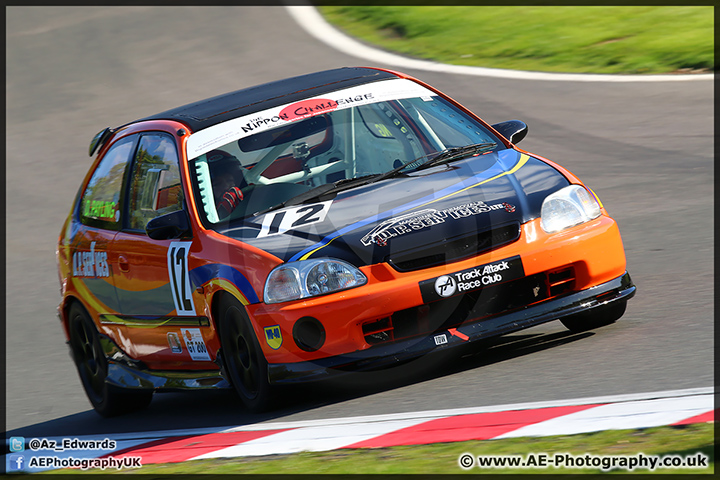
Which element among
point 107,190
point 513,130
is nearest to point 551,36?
point 513,130

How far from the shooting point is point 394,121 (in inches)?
254

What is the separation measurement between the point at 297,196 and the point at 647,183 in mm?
5016

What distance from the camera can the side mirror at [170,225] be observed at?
5758 mm

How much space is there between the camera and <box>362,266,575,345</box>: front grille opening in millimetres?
5086

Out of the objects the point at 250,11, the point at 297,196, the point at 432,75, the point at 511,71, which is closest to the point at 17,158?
the point at 432,75

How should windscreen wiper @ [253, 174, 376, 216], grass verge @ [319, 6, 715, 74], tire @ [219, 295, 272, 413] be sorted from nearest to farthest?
tire @ [219, 295, 272, 413]
windscreen wiper @ [253, 174, 376, 216]
grass verge @ [319, 6, 715, 74]

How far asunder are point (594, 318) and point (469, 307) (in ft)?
3.49

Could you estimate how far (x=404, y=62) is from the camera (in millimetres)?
16891

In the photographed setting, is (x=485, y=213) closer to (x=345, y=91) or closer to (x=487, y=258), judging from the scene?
(x=487, y=258)

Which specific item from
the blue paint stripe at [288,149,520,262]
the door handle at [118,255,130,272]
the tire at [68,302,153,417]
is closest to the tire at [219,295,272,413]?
the blue paint stripe at [288,149,520,262]

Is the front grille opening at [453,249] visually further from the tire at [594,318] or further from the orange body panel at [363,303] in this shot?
the tire at [594,318]

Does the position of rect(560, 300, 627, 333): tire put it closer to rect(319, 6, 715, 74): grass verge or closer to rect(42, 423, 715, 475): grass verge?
rect(42, 423, 715, 475): grass verge

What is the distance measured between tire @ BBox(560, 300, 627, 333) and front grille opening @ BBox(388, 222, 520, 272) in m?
0.89

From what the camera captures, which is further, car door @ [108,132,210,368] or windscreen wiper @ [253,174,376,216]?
car door @ [108,132,210,368]
